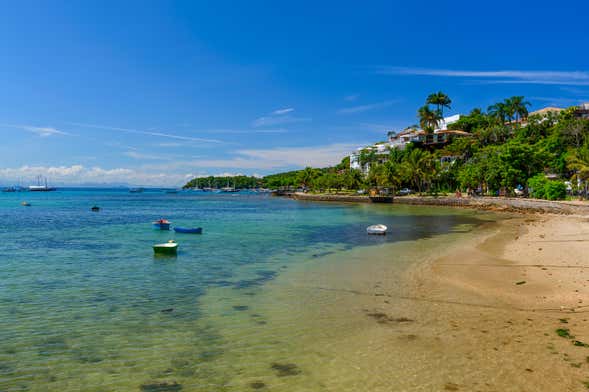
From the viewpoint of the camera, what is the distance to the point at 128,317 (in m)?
12.6

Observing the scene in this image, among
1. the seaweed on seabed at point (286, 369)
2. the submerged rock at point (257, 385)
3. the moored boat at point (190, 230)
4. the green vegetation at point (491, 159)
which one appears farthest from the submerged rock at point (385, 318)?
the green vegetation at point (491, 159)

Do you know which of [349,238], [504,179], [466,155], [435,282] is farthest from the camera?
[466,155]

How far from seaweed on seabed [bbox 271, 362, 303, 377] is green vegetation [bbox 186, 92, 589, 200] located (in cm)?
6183

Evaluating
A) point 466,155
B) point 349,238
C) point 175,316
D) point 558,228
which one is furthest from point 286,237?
point 466,155

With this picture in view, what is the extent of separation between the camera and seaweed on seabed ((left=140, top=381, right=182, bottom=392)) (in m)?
7.97

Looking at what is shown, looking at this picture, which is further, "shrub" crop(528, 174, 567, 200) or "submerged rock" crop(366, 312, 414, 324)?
"shrub" crop(528, 174, 567, 200)

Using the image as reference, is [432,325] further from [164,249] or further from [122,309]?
[164,249]

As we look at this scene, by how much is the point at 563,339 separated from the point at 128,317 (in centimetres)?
1265

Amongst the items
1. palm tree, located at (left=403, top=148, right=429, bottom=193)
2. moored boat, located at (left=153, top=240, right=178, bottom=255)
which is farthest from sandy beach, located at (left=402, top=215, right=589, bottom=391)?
palm tree, located at (left=403, top=148, right=429, bottom=193)

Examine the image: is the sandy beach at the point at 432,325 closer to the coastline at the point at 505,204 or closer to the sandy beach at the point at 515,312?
the sandy beach at the point at 515,312

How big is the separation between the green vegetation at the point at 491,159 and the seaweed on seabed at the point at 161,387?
2525 inches

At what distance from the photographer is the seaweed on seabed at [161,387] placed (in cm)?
797

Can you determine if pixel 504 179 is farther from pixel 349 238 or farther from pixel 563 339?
pixel 563 339

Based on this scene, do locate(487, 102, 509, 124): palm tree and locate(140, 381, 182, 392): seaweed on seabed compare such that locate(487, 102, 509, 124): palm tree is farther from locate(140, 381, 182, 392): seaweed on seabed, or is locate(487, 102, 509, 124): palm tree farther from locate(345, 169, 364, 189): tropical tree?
locate(140, 381, 182, 392): seaweed on seabed
